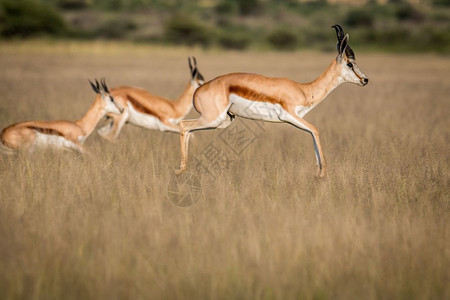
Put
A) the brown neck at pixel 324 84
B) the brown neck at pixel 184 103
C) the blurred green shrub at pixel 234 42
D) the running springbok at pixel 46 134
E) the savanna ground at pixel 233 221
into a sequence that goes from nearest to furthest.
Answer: the savanna ground at pixel 233 221, the brown neck at pixel 324 84, the running springbok at pixel 46 134, the brown neck at pixel 184 103, the blurred green shrub at pixel 234 42

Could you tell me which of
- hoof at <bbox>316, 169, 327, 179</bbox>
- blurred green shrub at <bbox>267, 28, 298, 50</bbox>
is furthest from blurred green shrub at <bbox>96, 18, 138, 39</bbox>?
hoof at <bbox>316, 169, 327, 179</bbox>

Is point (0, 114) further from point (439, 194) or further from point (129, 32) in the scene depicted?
point (129, 32)

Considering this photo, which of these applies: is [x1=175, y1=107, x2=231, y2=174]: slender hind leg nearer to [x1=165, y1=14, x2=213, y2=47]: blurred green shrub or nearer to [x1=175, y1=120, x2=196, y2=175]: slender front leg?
[x1=175, y1=120, x2=196, y2=175]: slender front leg

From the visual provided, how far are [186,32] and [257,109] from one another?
43.9 metres

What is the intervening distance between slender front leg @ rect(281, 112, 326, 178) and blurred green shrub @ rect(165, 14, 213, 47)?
4018 cm

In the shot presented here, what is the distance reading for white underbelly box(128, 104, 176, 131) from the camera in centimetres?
773

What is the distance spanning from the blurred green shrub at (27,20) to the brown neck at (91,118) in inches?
1515

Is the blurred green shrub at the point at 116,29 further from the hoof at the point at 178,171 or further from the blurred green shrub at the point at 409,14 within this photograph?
the hoof at the point at 178,171

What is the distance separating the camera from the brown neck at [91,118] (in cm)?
712

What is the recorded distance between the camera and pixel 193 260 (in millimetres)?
3566

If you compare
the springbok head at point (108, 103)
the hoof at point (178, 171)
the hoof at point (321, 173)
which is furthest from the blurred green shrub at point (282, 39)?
the hoof at point (321, 173)

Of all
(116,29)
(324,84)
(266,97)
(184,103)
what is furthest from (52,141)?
(116,29)

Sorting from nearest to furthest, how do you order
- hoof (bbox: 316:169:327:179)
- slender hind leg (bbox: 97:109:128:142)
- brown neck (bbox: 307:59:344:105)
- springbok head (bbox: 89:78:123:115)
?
hoof (bbox: 316:169:327:179)
brown neck (bbox: 307:59:344:105)
springbok head (bbox: 89:78:123:115)
slender hind leg (bbox: 97:109:128:142)

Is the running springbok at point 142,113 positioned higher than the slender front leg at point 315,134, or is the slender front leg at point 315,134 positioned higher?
the running springbok at point 142,113
